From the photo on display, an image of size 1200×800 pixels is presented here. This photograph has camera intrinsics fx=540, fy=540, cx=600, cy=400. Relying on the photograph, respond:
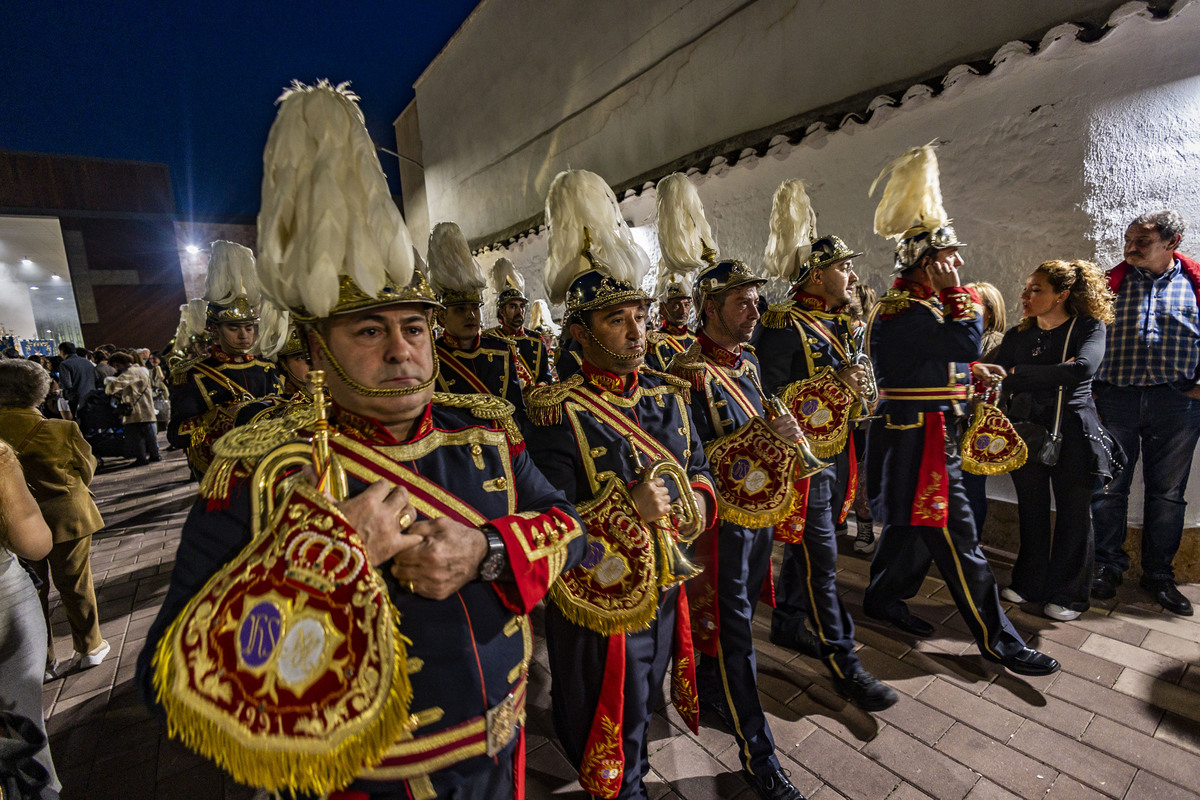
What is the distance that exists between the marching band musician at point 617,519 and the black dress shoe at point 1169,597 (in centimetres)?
400

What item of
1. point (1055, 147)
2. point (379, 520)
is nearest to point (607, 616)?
point (379, 520)

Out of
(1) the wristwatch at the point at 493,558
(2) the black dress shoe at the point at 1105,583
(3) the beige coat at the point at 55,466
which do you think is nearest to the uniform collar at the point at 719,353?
(1) the wristwatch at the point at 493,558

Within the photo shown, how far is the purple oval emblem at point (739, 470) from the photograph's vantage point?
2.57 m

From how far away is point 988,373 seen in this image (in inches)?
144

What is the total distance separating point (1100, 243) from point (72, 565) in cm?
825

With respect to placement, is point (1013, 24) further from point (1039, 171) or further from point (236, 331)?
point (236, 331)

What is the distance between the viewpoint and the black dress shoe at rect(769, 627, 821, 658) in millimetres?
3670

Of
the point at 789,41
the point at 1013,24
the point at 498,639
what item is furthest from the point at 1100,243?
the point at 498,639

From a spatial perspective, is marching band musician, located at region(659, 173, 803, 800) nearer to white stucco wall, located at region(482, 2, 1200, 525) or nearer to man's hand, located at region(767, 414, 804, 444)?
man's hand, located at region(767, 414, 804, 444)

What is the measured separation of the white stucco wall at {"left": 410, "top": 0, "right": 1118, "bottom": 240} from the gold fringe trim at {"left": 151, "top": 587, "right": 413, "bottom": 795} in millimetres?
6669

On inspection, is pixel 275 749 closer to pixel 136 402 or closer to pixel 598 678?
pixel 598 678

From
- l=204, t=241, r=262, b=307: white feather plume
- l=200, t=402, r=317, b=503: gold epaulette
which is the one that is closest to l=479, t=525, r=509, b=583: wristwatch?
l=200, t=402, r=317, b=503: gold epaulette

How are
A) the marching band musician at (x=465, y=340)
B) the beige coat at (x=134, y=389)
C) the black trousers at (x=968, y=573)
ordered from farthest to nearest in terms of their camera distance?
the beige coat at (x=134, y=389), the marching band musician at (x=465, y=340), the black trousers at (x=968, y=573)

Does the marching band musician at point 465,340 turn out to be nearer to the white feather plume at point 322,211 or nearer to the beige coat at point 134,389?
the white feather plume at point 322,211
